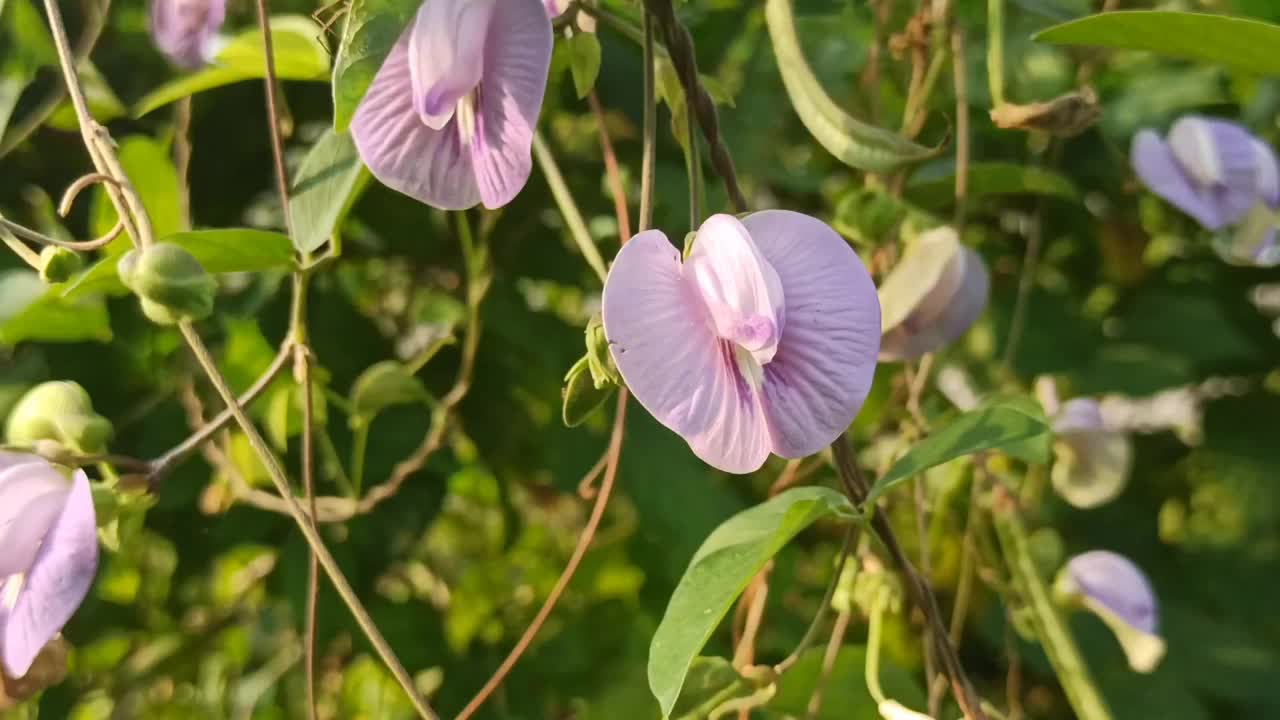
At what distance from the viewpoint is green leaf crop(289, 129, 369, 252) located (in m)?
0.46

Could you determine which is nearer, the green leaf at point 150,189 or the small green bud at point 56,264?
the small green bud at point 56,264

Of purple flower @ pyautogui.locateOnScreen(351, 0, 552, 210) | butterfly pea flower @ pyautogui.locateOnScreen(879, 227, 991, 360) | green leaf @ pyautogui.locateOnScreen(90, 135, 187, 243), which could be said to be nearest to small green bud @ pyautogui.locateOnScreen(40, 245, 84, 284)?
purple flower @ pyautogui.locateOnScreen(351, 0, 552, 210)

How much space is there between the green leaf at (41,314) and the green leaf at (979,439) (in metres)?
0.45

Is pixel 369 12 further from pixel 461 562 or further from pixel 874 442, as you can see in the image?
pixel 461 562

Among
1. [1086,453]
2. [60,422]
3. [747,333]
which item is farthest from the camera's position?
[1086,453]

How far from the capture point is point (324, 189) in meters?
0.47

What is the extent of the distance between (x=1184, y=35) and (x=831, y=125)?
14cm

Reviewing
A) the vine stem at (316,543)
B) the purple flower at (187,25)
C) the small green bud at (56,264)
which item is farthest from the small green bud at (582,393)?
the purple flower at (187,25)

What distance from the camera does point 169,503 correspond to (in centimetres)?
71

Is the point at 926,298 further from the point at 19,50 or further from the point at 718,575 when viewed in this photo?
the point at 19,50

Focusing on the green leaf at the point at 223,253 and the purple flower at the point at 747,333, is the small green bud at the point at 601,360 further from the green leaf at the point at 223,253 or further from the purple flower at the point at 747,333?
the green leaf at the point at 223,253

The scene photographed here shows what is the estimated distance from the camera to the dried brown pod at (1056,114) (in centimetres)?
43

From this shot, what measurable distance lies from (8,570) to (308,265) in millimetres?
168

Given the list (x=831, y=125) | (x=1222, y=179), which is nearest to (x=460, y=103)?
(x=831, y=125)
